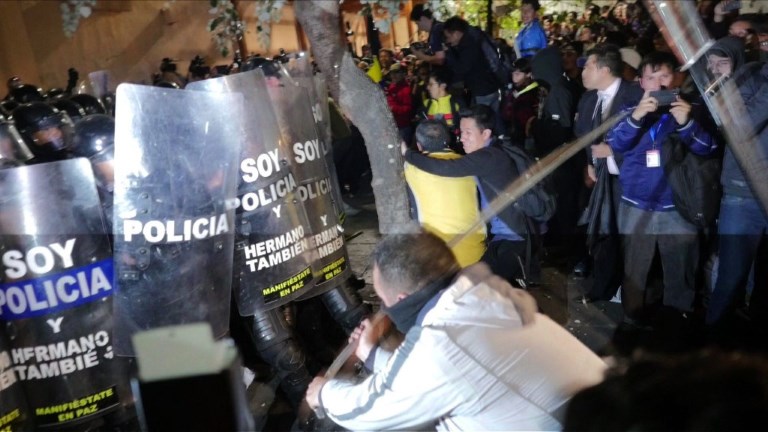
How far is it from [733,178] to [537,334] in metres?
2.46

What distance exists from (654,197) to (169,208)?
10.2 feet

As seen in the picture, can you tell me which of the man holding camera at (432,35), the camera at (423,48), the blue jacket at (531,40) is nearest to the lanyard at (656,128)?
the man holding camera at (432,35)

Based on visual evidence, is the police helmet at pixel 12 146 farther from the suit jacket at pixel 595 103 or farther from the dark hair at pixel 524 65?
the dark hair at pixel 524 65

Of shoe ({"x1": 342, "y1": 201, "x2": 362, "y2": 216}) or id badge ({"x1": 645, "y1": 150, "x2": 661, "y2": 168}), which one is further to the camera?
shoe ({"x1": 342, "y1": 201, "x2": 362, "y2": 216})

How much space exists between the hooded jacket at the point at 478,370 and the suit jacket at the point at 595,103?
2.76m

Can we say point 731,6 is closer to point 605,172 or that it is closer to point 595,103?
point 595,103

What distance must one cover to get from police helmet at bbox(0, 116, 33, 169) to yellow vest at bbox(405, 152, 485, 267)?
2279 millimetres

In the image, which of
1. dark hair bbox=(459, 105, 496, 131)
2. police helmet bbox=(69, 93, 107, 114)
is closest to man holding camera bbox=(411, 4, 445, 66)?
dark hair bbox=(459, 105, 496, 131)

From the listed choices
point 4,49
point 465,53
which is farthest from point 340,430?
point 4,49

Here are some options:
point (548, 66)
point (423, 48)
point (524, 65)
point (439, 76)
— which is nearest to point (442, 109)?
point (439, 76)

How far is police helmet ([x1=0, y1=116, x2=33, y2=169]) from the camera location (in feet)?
11.4

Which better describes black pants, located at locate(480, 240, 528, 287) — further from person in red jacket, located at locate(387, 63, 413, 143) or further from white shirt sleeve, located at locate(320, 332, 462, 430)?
person in red jacket, located at locate(387, 63, 413, 143)

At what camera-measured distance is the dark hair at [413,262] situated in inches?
91.0

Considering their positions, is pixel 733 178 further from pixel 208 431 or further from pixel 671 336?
pixel 208 431
